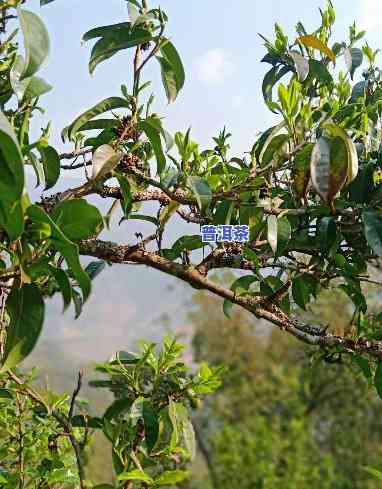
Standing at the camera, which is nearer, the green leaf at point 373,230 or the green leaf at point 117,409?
the green leaf at point 373,230

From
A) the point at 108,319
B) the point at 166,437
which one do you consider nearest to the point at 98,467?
the point at 166,437

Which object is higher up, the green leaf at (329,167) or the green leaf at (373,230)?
the green leaf at (329,167)

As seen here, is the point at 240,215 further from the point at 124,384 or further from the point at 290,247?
the point at 124,384

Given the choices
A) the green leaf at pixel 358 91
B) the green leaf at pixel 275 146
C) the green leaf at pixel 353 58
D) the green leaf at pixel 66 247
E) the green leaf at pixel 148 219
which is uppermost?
the green leaf at pixel 353 58

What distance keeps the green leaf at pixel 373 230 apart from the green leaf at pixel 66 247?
0.35 m

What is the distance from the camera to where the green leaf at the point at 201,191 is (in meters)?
0.78

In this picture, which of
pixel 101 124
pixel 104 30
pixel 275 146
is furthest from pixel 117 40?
pixel 275 146

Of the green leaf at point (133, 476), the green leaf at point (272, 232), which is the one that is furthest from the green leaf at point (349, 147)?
the green leaf at point (133, 476)

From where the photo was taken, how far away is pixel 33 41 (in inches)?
20.5

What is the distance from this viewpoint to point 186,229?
1.05m

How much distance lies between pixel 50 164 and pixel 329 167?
1.03ft

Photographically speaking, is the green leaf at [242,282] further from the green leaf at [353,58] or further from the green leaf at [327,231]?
the green leaf at [353,58]

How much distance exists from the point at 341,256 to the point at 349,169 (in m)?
0.28

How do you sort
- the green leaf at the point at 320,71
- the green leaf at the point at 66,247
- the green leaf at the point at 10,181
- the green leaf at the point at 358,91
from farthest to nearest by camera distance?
the green leaf at the point at 358,91, the green leaf at the point at 320,71, the green leaf at the point at 66,247, the green leaf at the point at 10,181
